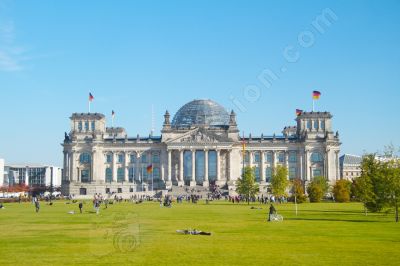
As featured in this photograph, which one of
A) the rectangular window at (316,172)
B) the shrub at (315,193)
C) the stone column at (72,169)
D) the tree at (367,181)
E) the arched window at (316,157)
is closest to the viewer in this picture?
the tree at (367,181)

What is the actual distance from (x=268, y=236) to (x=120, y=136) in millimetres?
143323

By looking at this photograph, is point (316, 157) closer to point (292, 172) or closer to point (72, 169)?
point (292, 172)

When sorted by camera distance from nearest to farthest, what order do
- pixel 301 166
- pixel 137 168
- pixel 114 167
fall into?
pixel 301 166 < pixel 114 167 < pixel 137 168

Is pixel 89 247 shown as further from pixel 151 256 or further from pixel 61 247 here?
pixel 151 256

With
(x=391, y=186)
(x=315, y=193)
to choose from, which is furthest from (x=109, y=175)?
(x=391, y=186)

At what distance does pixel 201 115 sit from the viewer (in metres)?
171

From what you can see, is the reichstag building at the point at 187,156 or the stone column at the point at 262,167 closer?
the reichstag building at the point at 187,156

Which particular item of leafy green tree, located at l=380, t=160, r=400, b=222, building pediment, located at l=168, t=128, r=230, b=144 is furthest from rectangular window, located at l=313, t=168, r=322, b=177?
leafy green tree, located at l=380, t=160, r=400, b=222

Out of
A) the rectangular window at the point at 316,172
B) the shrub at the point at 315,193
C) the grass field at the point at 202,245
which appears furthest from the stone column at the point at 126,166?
the grass field at the point at 202,245

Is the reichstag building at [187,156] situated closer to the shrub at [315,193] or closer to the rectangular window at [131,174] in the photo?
the rectangular window at [131,174]

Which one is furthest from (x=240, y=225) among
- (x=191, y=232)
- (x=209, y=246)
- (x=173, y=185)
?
(x=173, y=185)

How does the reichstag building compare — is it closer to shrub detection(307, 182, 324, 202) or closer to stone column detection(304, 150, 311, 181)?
stone column detection(304, 150, 311, 181)

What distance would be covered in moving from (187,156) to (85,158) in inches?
1108

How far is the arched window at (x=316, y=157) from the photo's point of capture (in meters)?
154
